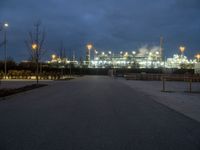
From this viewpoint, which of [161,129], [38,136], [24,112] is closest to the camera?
[38,136]

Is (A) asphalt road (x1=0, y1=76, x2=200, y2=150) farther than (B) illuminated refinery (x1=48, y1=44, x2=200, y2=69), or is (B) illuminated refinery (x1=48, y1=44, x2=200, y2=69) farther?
(B) illuminated refinery (x1=48, y1=44, x2=200, y2=69)

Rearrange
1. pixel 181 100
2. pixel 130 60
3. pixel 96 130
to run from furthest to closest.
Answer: pixel 130 60
pixel 181 100
pixel 96 130

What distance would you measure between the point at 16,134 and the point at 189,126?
17.9 ft

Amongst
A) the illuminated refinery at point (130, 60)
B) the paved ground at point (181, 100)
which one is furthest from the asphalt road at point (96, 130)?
the illuminated refinery at point (130, 60)

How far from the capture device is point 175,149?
7.64 metres

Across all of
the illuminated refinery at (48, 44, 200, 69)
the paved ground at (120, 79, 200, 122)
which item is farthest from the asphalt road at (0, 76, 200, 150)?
the illuminated refinery at (48, 44, 200, 69)

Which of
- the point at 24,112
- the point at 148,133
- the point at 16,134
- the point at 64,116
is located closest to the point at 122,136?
the point at 148,133

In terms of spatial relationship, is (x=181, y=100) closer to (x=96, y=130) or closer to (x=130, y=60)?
(x=96, y=130)

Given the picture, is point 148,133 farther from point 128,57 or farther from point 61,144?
point 128,57

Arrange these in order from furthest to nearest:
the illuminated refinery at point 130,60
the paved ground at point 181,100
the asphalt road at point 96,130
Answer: the illuminated refinery at point 130,60 → the paved ground at point 181,100 → the asphalt road at point 96,130

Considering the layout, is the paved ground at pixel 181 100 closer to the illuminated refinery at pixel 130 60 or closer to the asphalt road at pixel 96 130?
the asphalt road at pixel 96 130

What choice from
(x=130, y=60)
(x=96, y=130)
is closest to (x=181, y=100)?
(x=96, y=130)

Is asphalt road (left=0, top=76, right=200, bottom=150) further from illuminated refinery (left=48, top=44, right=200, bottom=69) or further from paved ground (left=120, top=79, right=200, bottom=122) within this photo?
illuminated refinery (left=48, top=44, right=200, bottom=69)

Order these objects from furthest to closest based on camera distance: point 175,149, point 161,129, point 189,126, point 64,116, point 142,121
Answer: point 64,116, point 142,121, point 189,126, point 161,129, point 175,149
